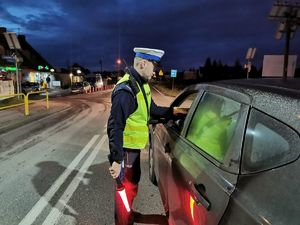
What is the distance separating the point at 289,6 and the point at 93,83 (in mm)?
39663

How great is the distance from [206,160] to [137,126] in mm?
1083

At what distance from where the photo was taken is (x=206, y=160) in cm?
231

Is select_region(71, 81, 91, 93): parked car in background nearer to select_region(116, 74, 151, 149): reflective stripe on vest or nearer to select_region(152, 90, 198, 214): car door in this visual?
select_region(152, 90, 198, 214): car door

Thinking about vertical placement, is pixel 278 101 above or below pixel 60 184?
above

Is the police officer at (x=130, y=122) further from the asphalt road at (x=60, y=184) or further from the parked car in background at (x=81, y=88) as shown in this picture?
the parked car in background at (x=81, y=88)

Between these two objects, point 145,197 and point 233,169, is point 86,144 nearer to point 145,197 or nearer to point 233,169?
point 145,197

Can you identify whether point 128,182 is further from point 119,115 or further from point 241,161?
point 241,161

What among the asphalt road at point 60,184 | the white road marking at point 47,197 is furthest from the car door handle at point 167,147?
the white road marking at point 47,197

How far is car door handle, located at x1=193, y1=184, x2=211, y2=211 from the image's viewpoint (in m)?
1.95

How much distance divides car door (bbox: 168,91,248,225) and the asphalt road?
1.34m

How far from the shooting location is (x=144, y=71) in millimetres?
3244

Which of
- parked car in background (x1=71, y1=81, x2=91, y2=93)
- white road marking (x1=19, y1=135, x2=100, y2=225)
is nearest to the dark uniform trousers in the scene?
white road marking (x1=19, y1=135, x2=100, y2=225)

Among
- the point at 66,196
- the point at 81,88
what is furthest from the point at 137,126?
the point at 81,88

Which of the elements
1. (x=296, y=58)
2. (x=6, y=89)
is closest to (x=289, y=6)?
(x=296, y=58)
